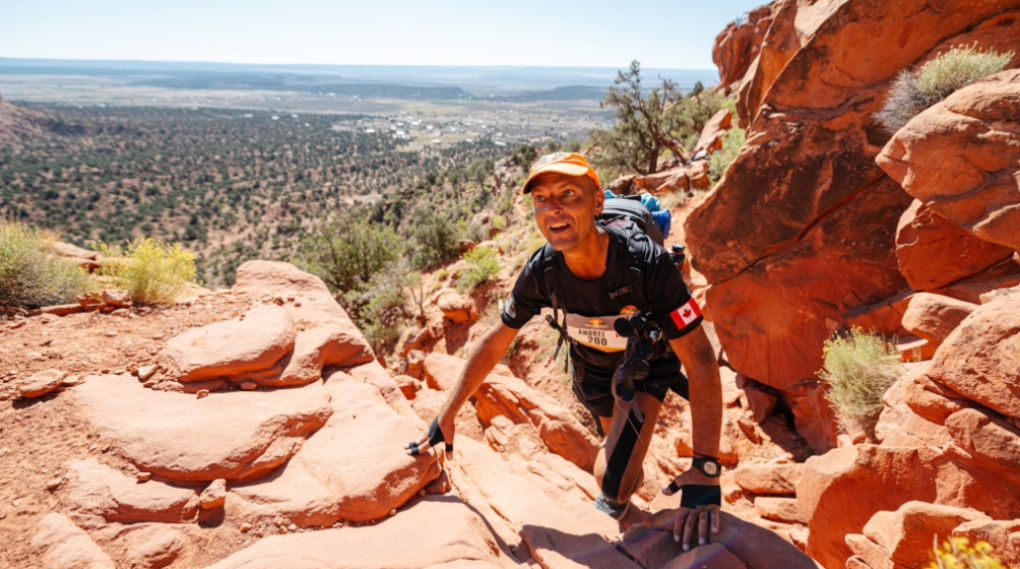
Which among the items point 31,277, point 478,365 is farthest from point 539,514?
point 31,277

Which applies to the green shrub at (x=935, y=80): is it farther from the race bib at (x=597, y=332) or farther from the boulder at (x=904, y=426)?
the race bib at (x=597, y=332)

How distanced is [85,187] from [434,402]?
65.3m

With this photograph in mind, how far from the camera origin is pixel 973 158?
143 inches

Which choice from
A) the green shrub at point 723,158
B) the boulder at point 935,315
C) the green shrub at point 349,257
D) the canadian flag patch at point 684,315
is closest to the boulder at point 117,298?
the canadian flag patch at point 684,315

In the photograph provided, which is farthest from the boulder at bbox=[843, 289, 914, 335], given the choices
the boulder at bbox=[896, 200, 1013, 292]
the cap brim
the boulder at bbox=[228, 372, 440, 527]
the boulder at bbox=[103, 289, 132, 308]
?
the boulder at bbox=[103, 289, 132, 308]

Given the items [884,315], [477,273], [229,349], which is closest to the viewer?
[229,349]

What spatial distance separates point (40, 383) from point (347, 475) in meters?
2.27

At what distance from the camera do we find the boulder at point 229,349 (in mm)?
3803

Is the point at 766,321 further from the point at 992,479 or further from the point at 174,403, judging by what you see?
the point at 174,403

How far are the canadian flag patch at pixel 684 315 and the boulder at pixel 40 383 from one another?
13.7ft

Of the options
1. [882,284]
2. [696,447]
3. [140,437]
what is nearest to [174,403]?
[140,437]

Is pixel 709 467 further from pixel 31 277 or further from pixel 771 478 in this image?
pixel 31 277

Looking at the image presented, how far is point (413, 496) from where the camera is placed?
329 cm

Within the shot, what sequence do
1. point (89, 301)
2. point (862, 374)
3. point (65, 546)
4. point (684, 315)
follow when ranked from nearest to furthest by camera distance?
point (65, 546), point (684, 315), point (862, 374), point (89, 301)
